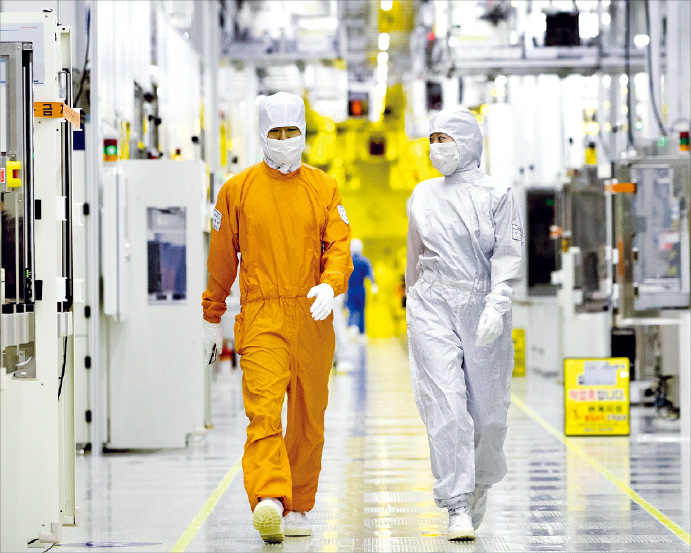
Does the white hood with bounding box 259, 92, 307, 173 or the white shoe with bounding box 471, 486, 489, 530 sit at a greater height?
the white hood with bounding box 259, 92, 307, 173

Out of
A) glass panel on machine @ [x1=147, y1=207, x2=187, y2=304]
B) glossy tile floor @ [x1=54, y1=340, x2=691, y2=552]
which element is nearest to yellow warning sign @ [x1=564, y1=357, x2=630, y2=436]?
glossy tile floor @ [x1=54, y1=340, x2=691, y2=552]

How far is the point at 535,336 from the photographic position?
527 inches

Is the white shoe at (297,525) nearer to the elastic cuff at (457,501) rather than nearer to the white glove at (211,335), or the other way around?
the elastic cuff at (457,501)

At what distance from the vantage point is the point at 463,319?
4641mm

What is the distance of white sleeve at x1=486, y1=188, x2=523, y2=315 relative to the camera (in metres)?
4.55

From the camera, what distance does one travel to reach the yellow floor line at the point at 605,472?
4.86 metres

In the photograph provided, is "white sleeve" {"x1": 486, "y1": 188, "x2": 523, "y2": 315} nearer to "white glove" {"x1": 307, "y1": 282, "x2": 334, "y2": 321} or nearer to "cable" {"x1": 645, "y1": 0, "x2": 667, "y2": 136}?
"white glove" {"x1": 307, "y1": 282, "x2": 334, "y2": 321}

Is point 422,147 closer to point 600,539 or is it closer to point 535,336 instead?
point 535,336

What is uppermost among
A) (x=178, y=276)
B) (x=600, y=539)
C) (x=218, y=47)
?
(x=218, y=47)

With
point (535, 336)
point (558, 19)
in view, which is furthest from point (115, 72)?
point (535, 336)

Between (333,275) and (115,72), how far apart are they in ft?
12.9

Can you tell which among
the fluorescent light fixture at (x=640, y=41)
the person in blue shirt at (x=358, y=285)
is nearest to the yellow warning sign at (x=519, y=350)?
the fluorescent light fixture at (x=640, y=41)

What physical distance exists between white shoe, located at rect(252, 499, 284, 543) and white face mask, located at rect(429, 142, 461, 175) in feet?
5.15

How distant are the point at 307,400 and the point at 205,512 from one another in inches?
41.7
